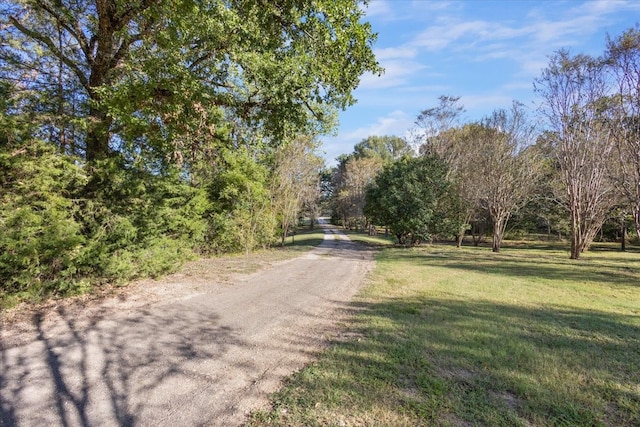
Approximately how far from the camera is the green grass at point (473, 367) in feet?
9.34

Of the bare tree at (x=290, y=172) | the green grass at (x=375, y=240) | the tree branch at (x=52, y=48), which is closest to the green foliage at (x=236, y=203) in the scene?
the bare tree at (x=290, y=172)

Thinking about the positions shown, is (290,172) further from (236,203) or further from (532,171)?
(532,171)

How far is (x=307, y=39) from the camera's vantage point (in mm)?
5312

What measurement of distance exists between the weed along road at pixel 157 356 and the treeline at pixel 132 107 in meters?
1.16

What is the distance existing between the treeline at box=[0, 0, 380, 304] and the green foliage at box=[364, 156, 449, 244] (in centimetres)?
1352

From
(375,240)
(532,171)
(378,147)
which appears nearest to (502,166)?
(532,171)

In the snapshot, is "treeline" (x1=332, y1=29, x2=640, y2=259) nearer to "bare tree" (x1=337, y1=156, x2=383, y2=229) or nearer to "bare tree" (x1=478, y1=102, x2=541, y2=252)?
"bare tree" (x1=478, y1=102, x2=541, y2=252)

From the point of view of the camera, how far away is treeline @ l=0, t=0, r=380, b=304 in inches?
199

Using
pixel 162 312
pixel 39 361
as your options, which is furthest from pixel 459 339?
pixel 39 361

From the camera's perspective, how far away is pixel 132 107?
227 inches

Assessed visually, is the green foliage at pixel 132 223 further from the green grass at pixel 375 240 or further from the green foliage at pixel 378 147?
the green foliage at pixel 378 147

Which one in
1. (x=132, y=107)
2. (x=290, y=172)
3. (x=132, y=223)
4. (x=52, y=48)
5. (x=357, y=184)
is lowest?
(x=132, y=223)

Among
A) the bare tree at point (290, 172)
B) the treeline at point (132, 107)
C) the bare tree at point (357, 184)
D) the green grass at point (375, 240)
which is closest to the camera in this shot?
the treeline at point (132, 107)

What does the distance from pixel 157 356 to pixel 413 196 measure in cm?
1896
